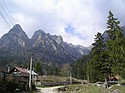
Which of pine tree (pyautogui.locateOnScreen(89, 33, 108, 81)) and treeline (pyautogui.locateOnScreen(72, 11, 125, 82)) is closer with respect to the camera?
treeline (pyautogui.locateOnScreen(72, 11, 125, 82))

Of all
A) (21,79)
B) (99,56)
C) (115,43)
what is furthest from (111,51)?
(21,79)

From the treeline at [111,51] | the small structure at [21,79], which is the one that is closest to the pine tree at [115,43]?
Answer: the treeline at [111,51]

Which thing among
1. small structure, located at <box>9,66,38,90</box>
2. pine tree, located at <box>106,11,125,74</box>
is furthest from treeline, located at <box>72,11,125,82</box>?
small structure, located at <box>9,66,38,90</box>

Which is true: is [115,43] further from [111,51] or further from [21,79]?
[21,79]

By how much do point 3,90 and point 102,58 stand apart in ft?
98.9

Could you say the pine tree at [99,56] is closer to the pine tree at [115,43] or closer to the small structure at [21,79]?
the pine tree at [115,43]

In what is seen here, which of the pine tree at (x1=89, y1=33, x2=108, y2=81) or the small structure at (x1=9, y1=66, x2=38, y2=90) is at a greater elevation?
the pine tree at (x1=89, y1=33, x2=108, y2=81)

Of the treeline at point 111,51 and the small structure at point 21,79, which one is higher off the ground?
the treeline at point 111,51

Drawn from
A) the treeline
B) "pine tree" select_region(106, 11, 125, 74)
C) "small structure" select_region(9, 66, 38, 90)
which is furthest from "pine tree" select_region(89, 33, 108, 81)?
"small structure" select_region(9, 66, 38, 90)

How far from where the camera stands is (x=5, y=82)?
36000 mm

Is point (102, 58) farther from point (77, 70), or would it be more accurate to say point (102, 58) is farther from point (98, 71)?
point (77, 70)

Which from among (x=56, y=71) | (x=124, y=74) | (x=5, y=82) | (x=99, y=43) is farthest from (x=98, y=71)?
(x=56, y=71)

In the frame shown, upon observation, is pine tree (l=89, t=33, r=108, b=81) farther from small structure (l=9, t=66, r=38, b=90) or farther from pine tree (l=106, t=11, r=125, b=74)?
small structure (l=9, t=66, r=38, b=90)

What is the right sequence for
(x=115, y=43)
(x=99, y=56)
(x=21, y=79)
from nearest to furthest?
1. (x=115, y=43)
2. (x=21, y=79)
3. (x=99, y=56)
